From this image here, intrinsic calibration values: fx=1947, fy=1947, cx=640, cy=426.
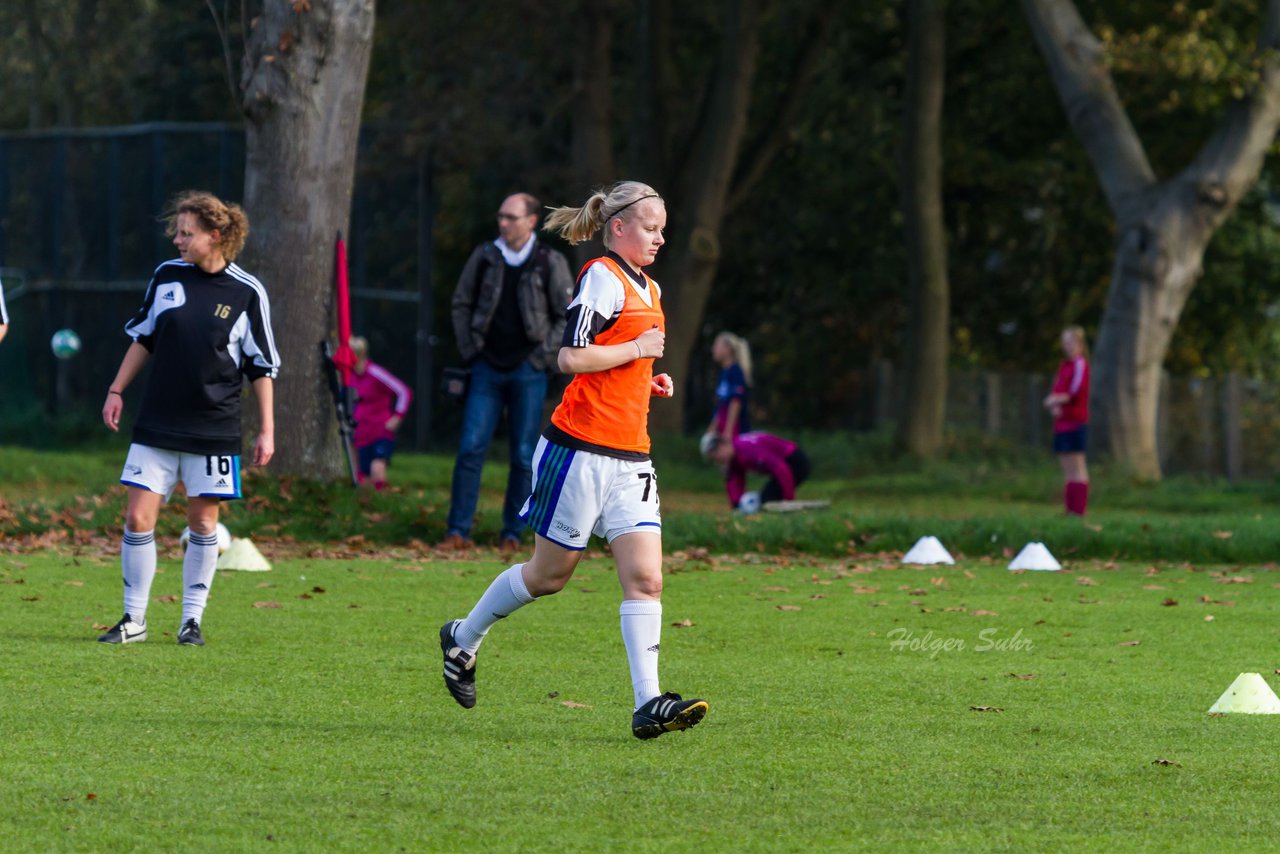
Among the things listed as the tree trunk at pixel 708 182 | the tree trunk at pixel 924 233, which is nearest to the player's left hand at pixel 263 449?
the tree trunk at pixel 708 182

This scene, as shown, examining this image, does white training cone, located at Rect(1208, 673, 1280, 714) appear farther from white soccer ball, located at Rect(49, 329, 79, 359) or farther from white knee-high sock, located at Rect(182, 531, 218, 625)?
white soccer ball, located at Rect(49, 329, 79, 359)

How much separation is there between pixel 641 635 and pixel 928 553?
6812mm

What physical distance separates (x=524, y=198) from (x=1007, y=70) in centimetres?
1875

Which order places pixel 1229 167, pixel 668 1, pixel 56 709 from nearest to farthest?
pixel 56 709
pixel 1229 167
pixel 668 1

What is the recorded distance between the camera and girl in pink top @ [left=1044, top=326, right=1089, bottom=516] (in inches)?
707

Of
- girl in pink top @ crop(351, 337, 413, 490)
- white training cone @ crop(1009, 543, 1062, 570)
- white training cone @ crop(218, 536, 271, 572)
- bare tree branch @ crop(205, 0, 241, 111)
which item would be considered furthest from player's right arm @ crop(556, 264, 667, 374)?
girl in pink top @ crop(351, 337, 413, 490)

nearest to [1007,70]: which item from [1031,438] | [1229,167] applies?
[1031,438]

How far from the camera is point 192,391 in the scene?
8.00 meters

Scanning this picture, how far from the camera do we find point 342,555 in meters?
12.5

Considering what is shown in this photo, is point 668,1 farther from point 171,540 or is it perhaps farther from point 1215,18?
point 171,540

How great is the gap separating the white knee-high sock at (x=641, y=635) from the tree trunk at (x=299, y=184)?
323 inches

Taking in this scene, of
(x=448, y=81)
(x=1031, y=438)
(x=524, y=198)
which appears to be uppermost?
(x=448, y=81)

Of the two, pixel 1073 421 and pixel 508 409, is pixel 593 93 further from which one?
pixel 508 409

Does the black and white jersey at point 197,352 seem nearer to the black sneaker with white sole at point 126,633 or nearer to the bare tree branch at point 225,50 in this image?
the black sneaker with white sole at point 126,633
